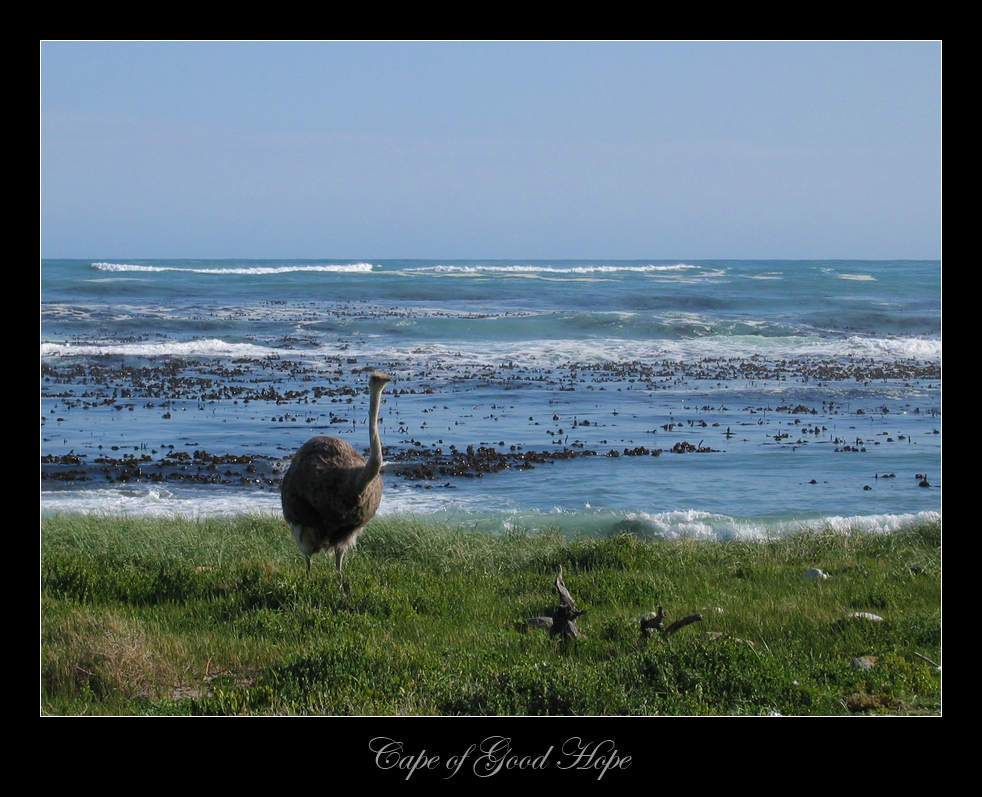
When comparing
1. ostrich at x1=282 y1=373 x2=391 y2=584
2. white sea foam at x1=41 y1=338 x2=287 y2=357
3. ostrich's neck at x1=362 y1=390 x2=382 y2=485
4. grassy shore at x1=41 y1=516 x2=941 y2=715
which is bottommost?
grassy shore at x1=41 y1=516 x2=941 y2=715

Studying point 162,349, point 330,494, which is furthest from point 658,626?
point 162,349

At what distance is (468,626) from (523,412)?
1565 cm

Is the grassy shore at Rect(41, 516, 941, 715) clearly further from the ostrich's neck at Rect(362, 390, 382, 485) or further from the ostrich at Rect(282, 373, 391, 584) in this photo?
the ostrich's neck at Rect(362, 390, 382, 485)

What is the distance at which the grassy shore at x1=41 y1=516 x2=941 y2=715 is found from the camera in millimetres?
6590

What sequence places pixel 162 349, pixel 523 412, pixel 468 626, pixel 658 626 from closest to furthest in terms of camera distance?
pixel 658 626 < pixel 468 626 < pixel 523 412 < pixel 162 349

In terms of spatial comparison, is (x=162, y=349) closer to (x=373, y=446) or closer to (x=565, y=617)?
(x=373, y=446)

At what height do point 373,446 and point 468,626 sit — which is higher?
point 373,446

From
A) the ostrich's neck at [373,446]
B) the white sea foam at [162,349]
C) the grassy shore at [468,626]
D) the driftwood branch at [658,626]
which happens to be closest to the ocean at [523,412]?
the white sea foam at [162,349]

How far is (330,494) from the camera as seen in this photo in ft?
30.4

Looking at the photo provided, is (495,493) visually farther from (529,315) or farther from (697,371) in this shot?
(529,315)

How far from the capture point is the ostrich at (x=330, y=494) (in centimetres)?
923

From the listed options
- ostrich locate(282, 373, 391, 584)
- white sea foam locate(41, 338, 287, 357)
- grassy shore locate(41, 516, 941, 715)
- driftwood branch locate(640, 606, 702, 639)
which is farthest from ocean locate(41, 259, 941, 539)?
driftwood branch locate(640, 606, 702, 639)

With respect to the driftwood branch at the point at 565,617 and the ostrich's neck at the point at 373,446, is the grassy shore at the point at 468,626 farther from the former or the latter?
the ostrich's neck at the point at 373,446

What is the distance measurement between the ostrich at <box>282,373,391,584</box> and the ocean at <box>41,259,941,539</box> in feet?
15.0
